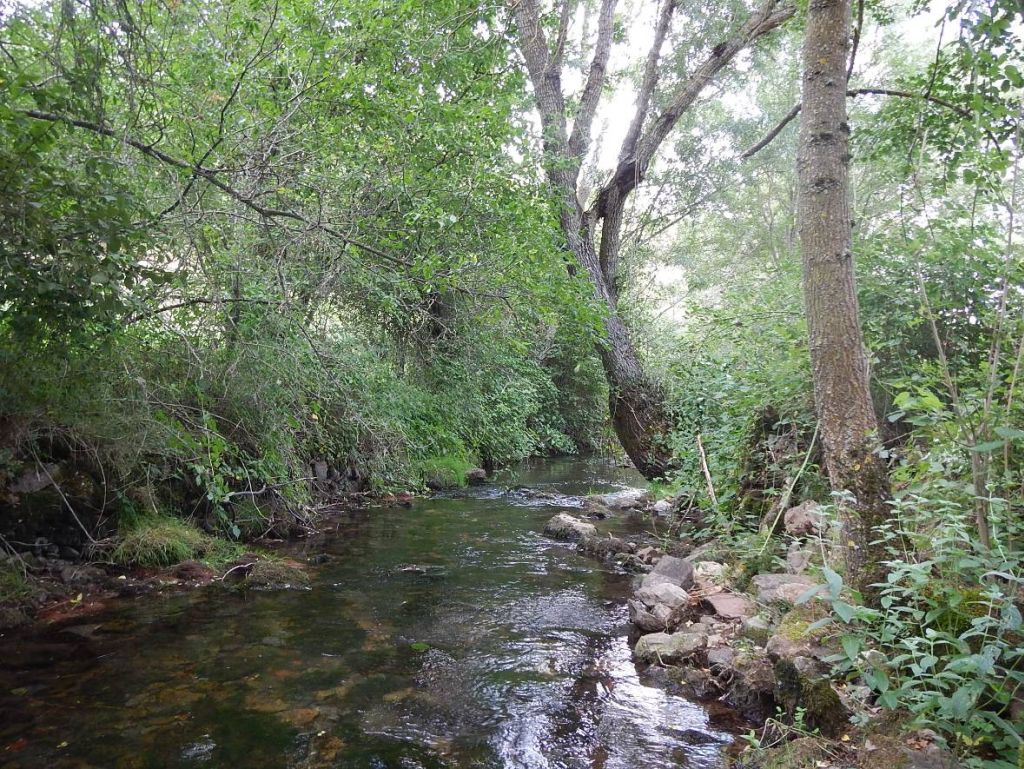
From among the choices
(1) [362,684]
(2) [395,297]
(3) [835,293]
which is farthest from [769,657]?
(2) [395,297]

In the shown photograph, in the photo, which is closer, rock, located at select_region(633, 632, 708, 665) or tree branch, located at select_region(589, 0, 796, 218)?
rock, located at select_region(633, 632, 708, 665)

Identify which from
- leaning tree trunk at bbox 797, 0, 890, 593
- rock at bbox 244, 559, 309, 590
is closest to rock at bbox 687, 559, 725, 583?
leaning tree trunk at bbox 797, 0, 890, 593

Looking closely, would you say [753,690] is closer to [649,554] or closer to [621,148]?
[649,554]

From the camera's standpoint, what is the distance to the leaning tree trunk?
3.65 meters

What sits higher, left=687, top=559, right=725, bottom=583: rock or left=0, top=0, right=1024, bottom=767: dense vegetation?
left=0, top=0, right=1024, bottom=767: dense vegetation

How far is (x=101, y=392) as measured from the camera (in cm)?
602

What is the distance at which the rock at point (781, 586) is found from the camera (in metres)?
4.71

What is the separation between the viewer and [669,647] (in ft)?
15.9

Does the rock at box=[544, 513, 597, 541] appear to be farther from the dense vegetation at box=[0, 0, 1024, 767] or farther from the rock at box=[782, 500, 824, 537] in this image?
the rock at box=[782, 500, 824, 537]

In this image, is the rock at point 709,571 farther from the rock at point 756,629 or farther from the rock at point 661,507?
the rock at point 661,507

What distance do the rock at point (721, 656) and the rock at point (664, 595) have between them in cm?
88

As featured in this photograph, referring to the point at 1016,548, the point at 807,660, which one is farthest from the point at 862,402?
the point at 807,660

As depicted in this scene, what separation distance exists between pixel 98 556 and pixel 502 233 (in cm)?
543

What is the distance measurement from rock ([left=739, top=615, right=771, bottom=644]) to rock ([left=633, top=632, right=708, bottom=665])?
0.32m
